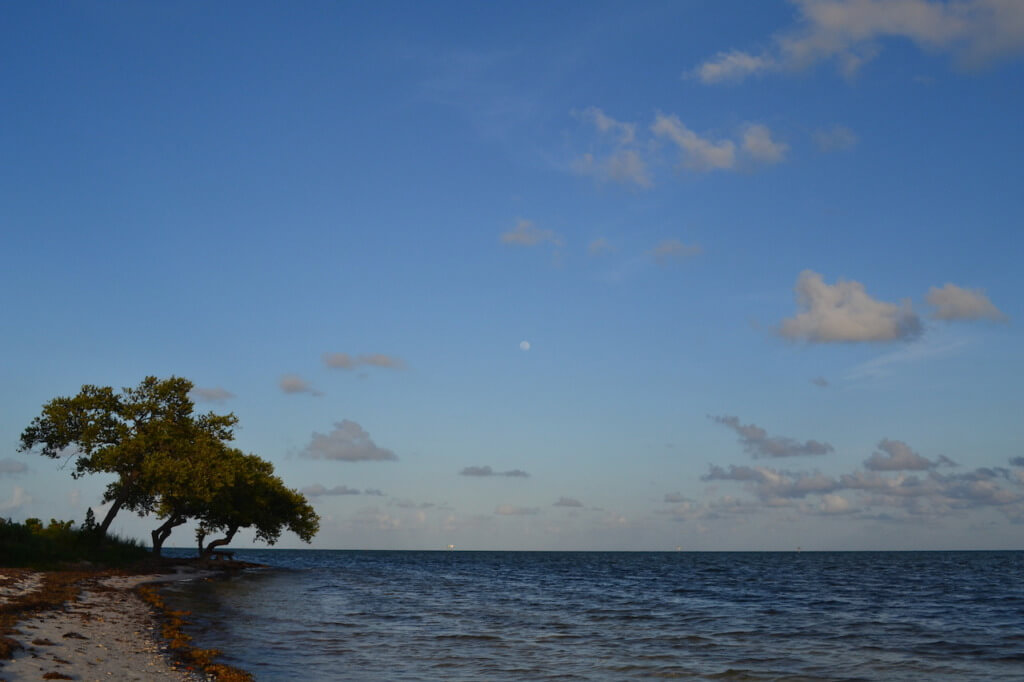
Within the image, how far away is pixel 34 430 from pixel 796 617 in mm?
52969

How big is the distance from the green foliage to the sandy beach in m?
11.2

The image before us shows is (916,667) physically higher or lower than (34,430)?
lower

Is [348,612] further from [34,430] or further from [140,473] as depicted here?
[34,430]

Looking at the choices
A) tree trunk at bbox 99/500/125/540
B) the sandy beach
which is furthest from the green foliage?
the sandy beach

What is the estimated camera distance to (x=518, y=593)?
60031 millimetres

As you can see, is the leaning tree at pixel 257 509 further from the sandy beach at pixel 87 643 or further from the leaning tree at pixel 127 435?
the sandy beach at pixel 87 643

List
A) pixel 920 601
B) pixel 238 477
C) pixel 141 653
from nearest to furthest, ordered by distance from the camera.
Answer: pixel 141 653, pixel 920 601, pixel 238 477

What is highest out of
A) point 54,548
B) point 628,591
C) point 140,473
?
point 140,473

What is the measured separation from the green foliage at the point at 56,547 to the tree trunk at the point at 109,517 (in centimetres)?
75

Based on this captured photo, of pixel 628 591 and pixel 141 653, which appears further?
pixel 628 591

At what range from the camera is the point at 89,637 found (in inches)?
850

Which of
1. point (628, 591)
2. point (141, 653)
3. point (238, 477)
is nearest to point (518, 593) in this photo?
point (628, 591)

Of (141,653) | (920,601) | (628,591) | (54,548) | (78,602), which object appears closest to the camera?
(141,653)

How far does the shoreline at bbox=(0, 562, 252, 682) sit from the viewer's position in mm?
17172
